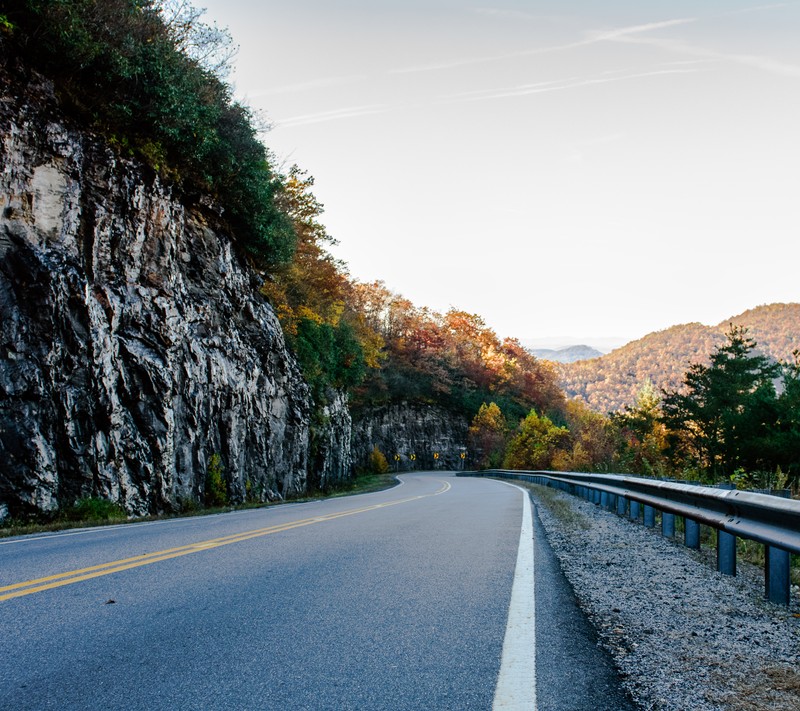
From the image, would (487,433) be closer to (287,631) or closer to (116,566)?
(116,566)

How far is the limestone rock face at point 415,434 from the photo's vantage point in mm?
80000

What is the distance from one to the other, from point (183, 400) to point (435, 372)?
71917 millimetres

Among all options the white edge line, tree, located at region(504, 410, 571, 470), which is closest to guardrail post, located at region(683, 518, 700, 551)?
the white edge line

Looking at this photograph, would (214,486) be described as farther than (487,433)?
No

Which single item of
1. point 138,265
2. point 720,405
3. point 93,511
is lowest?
point 93,511

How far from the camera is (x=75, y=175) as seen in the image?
15133 mm

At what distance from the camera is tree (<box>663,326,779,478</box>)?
38.0m

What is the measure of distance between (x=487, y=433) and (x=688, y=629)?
8044 cm

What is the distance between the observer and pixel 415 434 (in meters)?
84.1

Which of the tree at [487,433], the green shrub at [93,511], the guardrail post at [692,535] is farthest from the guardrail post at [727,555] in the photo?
the tree at [487,433]

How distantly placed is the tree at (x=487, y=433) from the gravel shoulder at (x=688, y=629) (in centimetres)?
7260

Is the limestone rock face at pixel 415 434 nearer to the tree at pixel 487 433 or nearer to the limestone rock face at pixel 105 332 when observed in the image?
the tree at pixel 487 433

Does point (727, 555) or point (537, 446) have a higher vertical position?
point (727, 555)

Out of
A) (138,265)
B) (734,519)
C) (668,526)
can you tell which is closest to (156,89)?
(138,265)
